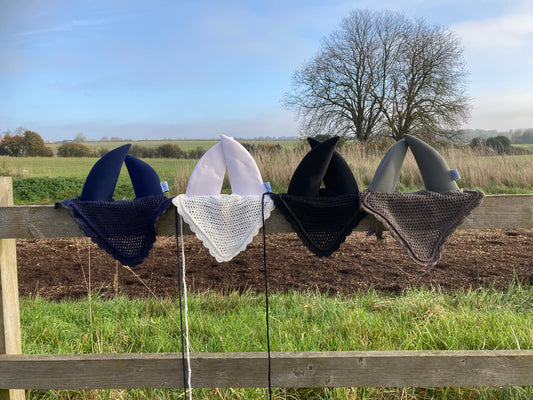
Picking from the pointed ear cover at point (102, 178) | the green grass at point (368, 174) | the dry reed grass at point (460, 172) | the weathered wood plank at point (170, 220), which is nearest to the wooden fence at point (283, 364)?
the weathered wood plank at point (170, 220)

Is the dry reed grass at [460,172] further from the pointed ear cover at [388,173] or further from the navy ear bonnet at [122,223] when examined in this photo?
the navy ear bonnet at [122,223]

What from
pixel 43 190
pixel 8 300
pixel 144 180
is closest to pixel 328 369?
pixel 144 180

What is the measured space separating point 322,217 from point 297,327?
143cm

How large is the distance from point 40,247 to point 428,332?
5.11 meters

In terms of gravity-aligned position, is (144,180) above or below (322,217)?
above

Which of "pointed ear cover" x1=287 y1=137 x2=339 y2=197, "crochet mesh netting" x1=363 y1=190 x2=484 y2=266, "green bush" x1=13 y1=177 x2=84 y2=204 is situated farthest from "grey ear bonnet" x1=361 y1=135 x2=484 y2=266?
"green bush" x1=13 y1=177 x2=84 y2=204

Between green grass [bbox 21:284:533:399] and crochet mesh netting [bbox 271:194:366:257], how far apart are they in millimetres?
935

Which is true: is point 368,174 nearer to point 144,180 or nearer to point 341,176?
point 341,176

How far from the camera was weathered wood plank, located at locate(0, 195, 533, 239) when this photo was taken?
1661 mm

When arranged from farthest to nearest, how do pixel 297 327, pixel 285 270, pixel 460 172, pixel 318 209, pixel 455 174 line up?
pixel 460 172 < pixel 285 270 < pixel 297 327 < pixel 455 174 < pixel 318 209

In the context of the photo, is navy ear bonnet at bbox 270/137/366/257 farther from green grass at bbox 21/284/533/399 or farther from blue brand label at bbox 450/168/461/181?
green grass at bbox 21/284/533/399

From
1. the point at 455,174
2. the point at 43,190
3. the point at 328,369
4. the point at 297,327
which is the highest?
the point at 455,174

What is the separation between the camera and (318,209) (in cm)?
163

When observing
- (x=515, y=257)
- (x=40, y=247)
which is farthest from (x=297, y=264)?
(x=40, y=247)
